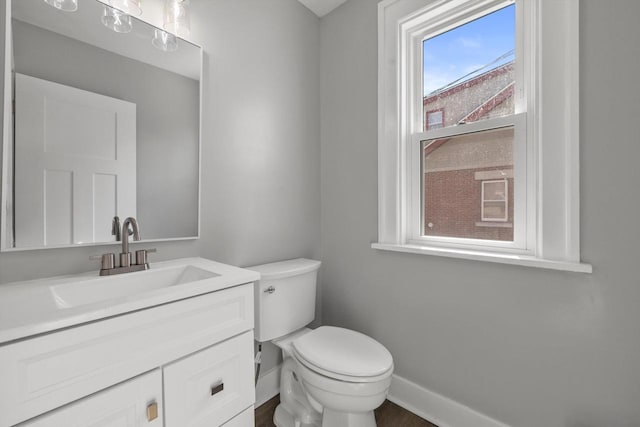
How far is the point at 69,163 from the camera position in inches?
39.9

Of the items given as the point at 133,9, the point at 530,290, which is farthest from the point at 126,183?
the point at 530,290

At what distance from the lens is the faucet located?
1030mm

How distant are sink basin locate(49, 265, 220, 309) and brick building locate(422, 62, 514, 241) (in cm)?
119

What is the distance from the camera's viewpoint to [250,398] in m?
1.05

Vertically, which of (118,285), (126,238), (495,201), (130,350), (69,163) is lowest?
(130,350)

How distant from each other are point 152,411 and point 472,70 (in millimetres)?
1887

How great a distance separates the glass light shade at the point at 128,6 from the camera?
109cm

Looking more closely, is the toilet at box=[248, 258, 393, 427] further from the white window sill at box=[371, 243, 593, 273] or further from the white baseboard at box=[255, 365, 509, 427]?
the white window sill at box=[371, 243, 593, 273]

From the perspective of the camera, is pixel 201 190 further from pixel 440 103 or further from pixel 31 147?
pixel 440 103

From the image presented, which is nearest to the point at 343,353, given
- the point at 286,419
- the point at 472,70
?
the point at 286,419

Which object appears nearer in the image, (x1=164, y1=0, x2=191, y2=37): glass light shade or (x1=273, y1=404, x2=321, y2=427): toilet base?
(x1=164, y1=0, x2=191, y2=37): glass light shade

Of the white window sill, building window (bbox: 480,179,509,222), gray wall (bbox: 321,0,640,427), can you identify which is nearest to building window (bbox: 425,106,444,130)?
gray wall (bbox: 321,0,640,427)

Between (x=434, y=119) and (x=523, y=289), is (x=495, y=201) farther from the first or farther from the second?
(x=434, y=119)

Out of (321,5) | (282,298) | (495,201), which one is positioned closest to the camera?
(495,201)
